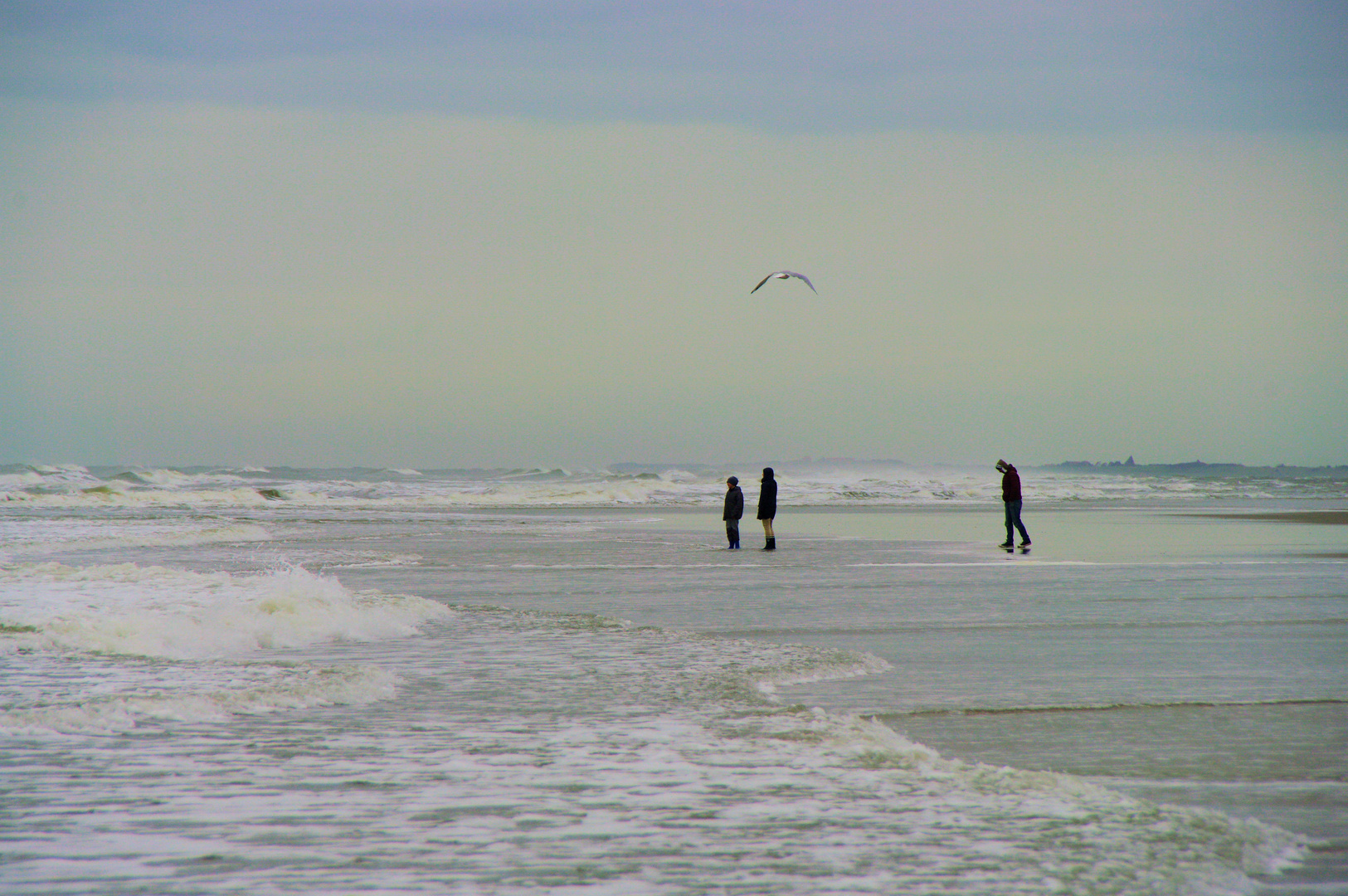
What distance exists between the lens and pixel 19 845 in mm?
4449

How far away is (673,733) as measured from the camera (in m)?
6.50

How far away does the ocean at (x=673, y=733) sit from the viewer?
14.1 ft

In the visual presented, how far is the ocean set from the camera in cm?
430

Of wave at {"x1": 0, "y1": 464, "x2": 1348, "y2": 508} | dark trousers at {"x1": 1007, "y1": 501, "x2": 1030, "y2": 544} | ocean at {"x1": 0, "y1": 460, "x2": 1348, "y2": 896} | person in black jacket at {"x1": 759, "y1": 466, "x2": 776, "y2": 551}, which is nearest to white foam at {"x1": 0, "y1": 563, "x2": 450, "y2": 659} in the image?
ocean at {"x1": 0, "y1": 460, "x2": 1348, "y2": 896}

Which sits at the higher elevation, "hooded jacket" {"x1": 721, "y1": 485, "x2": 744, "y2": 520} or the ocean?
"hooded jacket" {"x1": 721, "y1": 485, "x2": 744, "y2": 520}

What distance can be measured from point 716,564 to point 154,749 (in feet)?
46.2

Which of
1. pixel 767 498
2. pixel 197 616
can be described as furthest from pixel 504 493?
pixel 197 616

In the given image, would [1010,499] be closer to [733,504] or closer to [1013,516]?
[1013,516]

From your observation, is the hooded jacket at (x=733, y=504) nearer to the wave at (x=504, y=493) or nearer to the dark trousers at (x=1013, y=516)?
the dark trousers at (x=1013, y=516)

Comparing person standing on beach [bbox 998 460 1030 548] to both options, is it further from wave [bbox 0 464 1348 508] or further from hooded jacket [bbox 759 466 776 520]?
wave [bbox 0 464 1348 508]

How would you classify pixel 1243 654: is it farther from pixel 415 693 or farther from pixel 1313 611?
pixel 415 693

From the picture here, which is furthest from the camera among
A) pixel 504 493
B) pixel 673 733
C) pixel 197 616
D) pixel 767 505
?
pixel 504 493

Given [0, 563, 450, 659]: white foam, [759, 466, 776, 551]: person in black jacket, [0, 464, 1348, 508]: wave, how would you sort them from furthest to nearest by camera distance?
[0, 464, 1348, 508]: wave < [759, 466, 776, 551]: person in black jacket < [0, 563, 450, 659]: white foam

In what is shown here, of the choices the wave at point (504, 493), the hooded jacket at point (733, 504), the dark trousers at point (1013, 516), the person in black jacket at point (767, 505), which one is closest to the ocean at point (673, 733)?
the dark trousers at point (1013, 516)
